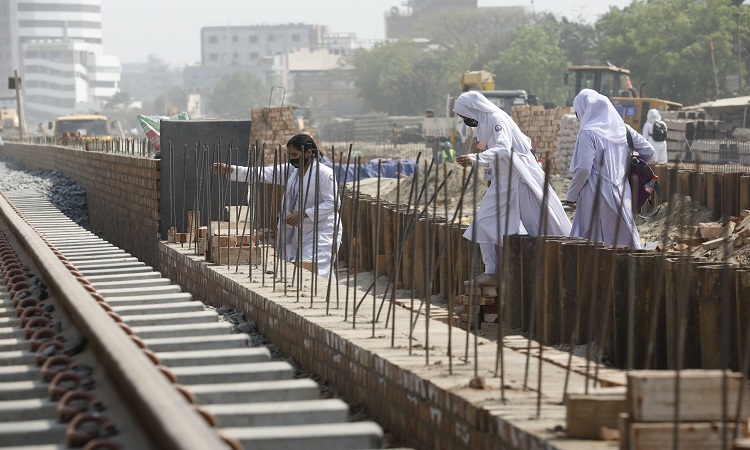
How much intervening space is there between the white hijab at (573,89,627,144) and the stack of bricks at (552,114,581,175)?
1740 centimetres

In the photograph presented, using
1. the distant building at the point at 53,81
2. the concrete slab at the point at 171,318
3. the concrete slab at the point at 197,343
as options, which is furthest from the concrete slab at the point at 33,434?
the distant building at the point at 53,81

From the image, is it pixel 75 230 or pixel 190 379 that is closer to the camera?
pixel 190 379

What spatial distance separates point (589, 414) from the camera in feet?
14.1

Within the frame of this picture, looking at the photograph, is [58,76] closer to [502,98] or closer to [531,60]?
[531,60]

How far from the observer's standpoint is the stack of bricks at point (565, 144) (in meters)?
27.2

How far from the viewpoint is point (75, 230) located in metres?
12.1

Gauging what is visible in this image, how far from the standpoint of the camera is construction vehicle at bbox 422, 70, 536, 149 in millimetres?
41094

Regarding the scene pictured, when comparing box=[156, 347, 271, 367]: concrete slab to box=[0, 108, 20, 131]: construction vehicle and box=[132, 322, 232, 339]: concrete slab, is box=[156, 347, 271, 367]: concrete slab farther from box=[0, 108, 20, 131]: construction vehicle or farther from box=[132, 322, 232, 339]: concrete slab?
box=[0, 108, 20, 131]: construction vehicle

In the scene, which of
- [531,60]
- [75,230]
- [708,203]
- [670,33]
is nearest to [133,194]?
A: [75,230]

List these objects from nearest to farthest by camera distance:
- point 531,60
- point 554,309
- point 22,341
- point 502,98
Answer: point 22,341, point 554,309, point 502,98, point 531,60

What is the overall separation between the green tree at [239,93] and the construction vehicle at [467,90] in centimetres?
9939

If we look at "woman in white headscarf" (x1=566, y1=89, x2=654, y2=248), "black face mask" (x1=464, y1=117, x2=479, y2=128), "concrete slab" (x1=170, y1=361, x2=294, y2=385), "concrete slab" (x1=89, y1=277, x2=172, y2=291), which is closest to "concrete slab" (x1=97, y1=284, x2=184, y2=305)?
"concrete slab" (x1=89, y1=277, x2=172, y2=291)

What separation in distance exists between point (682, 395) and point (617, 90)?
38836 mm

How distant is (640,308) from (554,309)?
98 centimetres
